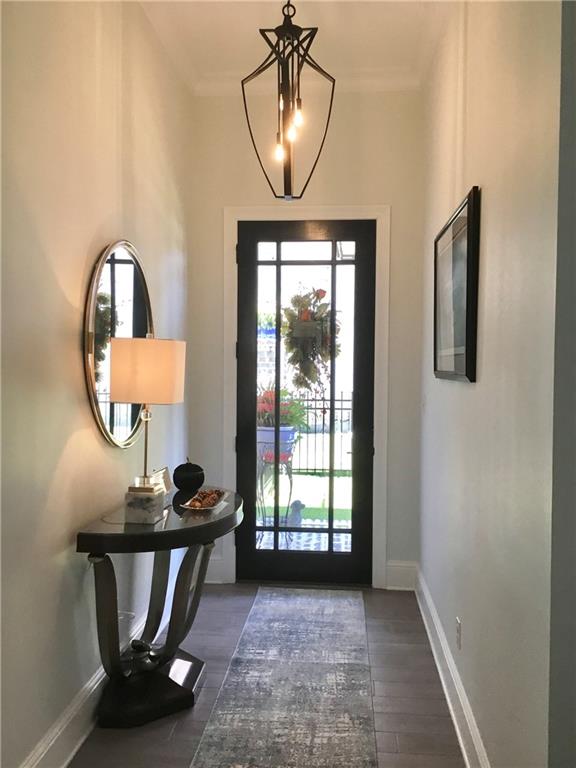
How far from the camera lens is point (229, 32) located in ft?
9.43

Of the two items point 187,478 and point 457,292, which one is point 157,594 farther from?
point 457,292

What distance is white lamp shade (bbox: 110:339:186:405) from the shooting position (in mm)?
2047

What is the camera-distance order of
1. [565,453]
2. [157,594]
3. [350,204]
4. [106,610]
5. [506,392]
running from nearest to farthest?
[565,453]
[506,392]
[106,610]
[157,594]
[350,204]

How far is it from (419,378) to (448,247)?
112cm

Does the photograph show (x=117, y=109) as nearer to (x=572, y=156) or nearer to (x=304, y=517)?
(x=572, y=156)

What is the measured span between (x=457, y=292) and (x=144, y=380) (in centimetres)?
124

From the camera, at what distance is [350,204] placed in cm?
338

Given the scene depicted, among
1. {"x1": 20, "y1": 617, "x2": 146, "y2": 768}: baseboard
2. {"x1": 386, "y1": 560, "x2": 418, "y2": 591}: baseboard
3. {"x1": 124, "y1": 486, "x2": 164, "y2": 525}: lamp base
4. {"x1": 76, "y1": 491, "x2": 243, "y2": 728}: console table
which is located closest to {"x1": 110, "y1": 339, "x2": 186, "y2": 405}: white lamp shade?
{"x1": 124, "y1": 486, "x2": 164, "y2": 525}: lamp base

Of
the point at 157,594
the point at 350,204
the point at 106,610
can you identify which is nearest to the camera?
the point at 106,610

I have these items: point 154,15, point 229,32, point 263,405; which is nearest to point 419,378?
point 263,405

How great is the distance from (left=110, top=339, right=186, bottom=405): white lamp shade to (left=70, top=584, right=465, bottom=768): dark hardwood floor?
3.97 feet

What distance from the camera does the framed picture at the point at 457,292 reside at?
1.93 metres

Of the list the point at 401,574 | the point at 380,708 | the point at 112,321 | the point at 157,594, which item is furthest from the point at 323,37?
the point at 380,708

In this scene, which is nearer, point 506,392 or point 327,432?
point 506,392
